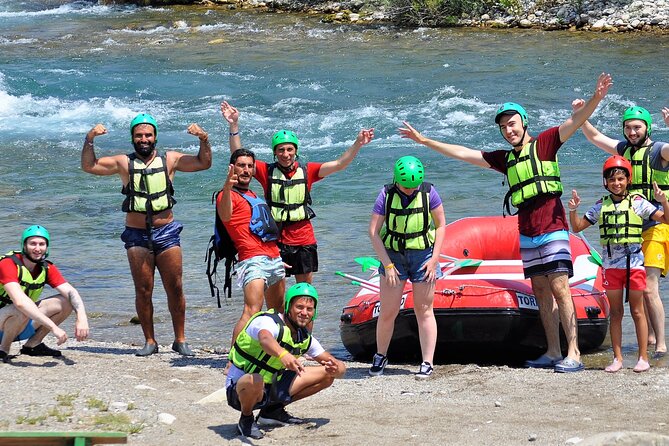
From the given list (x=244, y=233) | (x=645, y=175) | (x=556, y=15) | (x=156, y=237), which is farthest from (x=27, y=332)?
(x=556, y=15)

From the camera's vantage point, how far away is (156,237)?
7.78 meters

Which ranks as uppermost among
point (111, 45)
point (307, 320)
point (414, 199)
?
point (111, 45)

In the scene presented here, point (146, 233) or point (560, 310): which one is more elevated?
point (146, 233)

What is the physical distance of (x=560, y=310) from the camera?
7676 mm

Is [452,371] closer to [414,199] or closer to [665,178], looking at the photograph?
[414,199]

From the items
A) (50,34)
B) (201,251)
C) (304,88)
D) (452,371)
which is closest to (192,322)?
(201,251)

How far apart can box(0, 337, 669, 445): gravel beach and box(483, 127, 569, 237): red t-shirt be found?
999 millimetres

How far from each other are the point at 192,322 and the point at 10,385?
3.42 metres

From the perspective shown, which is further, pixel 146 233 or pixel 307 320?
pixel 146 233

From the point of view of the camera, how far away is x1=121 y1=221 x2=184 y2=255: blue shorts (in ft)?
25.5

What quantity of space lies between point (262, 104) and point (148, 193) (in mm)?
13249

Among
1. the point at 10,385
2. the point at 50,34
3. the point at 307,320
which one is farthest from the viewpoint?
the point at 50,34

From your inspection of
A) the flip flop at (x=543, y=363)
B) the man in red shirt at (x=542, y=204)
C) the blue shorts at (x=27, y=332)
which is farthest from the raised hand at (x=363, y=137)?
the blue shorts at (x=27, y=332)

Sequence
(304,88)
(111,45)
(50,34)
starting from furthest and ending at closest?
1. (50,34)
2. (111,45)
3. (304,88)
